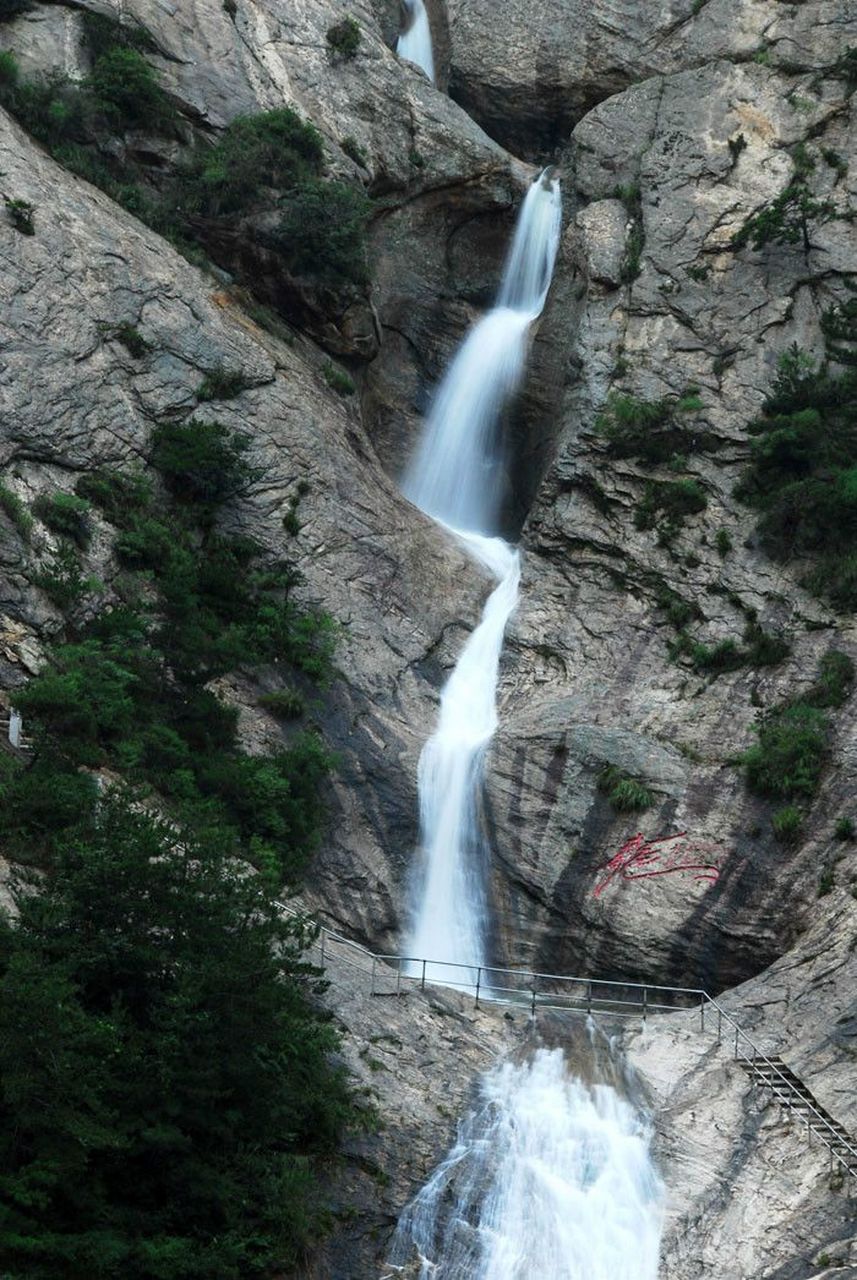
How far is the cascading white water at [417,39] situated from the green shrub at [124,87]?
42.6 feet

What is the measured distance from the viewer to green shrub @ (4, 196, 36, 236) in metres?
32.3

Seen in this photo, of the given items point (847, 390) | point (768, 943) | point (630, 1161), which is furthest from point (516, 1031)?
point (847, 390)

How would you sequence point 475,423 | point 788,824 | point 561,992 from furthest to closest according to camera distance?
point 475,423 < point 561,992 < point 788,824

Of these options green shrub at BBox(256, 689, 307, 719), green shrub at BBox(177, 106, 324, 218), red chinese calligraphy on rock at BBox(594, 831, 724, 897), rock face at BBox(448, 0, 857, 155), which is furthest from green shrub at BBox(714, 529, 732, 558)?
rock face at BBox(448, 0, 857, 155)

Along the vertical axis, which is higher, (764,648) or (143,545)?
(764,648)

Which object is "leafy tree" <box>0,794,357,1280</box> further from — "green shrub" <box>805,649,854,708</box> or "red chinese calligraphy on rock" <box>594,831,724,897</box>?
"green shrub" <box>805,649,854,708</box>

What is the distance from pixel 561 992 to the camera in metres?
27.8

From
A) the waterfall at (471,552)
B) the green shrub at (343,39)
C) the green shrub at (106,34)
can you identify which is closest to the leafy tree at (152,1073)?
the waterfall at (471,552)

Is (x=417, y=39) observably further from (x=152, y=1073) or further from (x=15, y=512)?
(x=152, y=1073)

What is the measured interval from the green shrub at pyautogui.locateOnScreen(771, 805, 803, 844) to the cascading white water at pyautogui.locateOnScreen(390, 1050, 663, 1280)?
616 cm

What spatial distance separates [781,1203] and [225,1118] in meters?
7.89

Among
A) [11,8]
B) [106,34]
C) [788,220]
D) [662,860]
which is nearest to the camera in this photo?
[662,860]

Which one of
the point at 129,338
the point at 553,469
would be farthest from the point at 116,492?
the point at 553,469

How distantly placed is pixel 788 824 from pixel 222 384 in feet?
50.2
